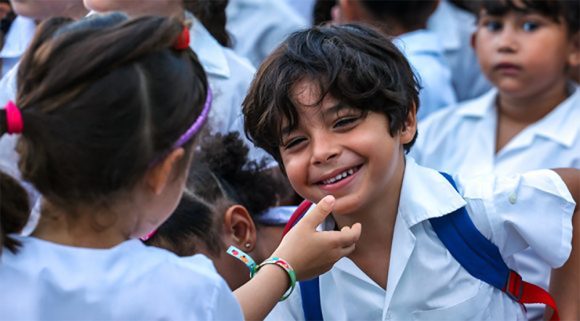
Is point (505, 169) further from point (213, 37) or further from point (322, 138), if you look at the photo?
point (322, 138)

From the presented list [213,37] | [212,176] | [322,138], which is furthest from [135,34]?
[213,37]

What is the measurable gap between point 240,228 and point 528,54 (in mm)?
1717

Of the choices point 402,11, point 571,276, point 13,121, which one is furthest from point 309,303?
point 402,11

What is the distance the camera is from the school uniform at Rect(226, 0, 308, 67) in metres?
5.32

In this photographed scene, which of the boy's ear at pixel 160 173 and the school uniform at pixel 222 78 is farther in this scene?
the school uniform at pixel 222 78

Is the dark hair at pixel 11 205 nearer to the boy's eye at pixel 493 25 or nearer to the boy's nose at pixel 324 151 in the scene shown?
the boy's nose at pixel 324 151

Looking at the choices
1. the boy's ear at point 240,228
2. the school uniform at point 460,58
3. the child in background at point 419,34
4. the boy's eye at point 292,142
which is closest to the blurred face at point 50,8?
the boy's ear at point 240,228

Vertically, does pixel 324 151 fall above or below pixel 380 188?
above

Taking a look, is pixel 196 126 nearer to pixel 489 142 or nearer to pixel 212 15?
pixel 212 15

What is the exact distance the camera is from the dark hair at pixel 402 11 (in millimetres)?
4738

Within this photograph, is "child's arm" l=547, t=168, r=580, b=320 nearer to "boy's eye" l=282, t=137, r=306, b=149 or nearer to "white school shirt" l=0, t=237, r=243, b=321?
"boy's eye" l=282, t=137, r=306, b=149

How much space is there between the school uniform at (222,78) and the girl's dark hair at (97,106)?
117cm

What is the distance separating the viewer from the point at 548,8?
156 inches

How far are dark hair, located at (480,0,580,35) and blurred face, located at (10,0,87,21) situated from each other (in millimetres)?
1794
